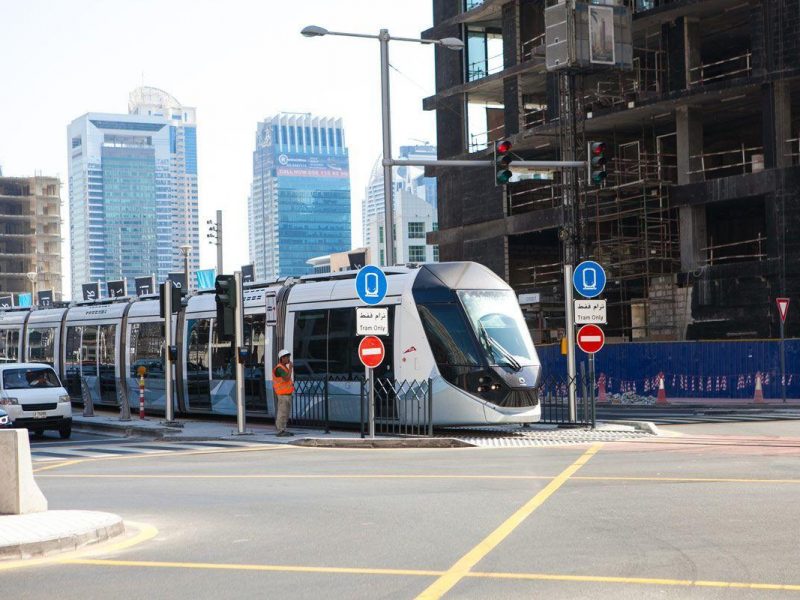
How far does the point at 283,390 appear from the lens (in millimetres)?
24781

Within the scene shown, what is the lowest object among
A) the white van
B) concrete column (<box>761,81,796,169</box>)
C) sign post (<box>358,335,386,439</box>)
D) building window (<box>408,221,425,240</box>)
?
the white van

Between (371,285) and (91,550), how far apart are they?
40.5 ft

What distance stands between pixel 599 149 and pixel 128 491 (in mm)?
14489

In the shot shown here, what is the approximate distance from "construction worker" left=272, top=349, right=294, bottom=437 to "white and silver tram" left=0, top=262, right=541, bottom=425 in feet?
4.85

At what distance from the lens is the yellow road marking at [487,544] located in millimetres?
8280

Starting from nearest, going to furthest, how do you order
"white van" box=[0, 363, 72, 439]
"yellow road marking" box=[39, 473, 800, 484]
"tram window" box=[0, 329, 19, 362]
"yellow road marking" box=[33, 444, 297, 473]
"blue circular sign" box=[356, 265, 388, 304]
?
"yellow road marking" box=[39, 473, 800, 484], "yellow road marking" box=[33, 444, 297, 473], "blue circular sign" box=[356, 265, 388, 304], "white van" box=[0, 363, 72, 439], "tram window" box=[0, 329, 19, 362]

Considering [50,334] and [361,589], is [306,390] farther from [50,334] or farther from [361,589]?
[361,589]

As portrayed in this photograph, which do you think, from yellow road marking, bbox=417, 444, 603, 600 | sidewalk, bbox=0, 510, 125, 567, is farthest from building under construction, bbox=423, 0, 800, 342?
sidewalk, bbox=0, 510, 125, 567

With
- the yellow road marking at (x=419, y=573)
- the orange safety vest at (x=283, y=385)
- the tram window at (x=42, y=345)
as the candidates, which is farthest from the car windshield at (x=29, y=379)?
the yellow road marking at (x=419, y=573)

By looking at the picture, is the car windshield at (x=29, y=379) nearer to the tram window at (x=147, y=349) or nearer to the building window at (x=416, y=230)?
the tram window at (x=147, y=349)

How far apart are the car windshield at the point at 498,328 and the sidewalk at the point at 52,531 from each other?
12.4 metres

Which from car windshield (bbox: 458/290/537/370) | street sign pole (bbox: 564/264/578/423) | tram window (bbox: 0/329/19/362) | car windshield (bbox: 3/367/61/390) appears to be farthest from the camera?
tram window (bbox: 0/329/19/362)

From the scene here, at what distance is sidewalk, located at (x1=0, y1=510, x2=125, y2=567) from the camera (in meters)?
10.2

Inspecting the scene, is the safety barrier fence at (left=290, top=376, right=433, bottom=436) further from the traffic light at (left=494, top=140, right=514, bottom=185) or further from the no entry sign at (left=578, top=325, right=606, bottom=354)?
the traffic light at (left=494, top=140, right=514, bottom=185)
